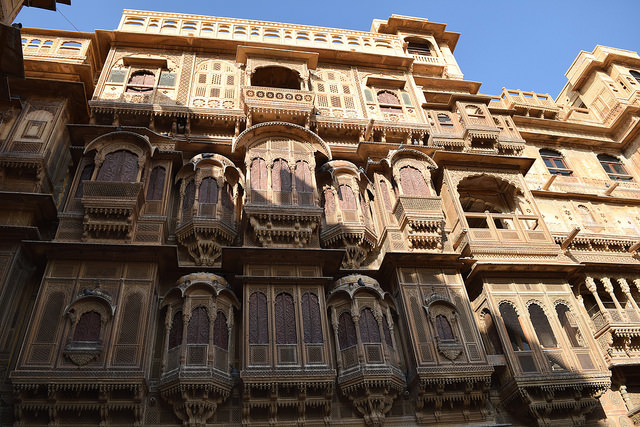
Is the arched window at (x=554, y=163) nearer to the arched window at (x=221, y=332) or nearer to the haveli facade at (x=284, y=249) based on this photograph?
the haveli facade at (x=284, y=249)

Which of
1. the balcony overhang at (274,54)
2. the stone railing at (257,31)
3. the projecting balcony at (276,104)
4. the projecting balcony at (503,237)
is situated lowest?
the projecting balcony at (503,237)

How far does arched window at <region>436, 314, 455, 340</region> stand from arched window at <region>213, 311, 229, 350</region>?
5.50 metres

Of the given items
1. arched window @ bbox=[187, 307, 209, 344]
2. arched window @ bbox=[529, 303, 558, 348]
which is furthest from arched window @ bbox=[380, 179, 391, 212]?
arched window @ bbox=[187, 307, 209, 344]

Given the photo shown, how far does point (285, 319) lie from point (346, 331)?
5.34 ft

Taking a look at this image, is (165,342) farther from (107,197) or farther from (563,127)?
(563,127)

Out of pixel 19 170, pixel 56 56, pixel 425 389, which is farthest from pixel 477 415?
pixel 56 56

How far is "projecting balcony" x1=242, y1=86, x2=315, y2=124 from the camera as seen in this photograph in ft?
58.1

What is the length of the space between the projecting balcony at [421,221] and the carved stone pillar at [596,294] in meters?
5.27

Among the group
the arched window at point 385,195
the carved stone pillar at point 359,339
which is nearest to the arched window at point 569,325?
the arched window at point 385,195

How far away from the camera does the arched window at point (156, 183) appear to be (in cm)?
1504

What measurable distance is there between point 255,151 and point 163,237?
13.8ft

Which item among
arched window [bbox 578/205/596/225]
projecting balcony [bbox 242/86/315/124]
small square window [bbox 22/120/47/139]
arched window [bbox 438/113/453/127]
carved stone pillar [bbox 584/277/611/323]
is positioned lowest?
carved stone pillar [bbox 584/277/611/323]

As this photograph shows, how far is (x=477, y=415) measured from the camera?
12453 mm

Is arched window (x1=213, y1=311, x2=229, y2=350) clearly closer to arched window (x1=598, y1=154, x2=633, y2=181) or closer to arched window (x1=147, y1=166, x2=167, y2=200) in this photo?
arched window (x1=147, y1=166, x2=167, y2=200)
